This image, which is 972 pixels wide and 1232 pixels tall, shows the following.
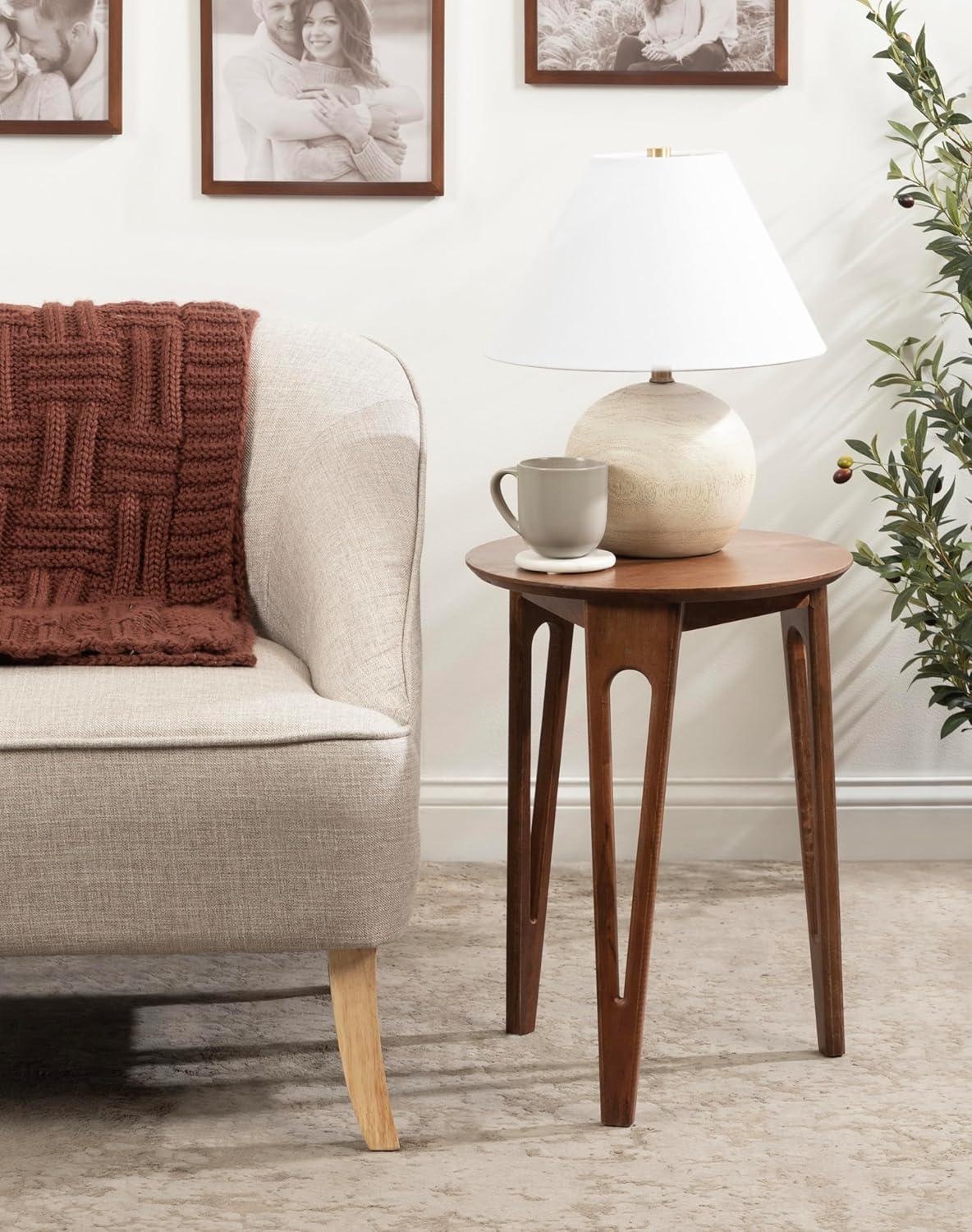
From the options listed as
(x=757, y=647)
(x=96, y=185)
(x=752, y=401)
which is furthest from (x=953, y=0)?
(x=96, y=185)

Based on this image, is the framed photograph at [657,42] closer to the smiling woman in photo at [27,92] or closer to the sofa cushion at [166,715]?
the smiling woman in photo at [27,92]

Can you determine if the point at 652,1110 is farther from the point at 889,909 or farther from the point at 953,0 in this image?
the point at 953,0

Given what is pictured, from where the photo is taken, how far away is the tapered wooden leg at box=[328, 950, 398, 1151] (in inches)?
58.4

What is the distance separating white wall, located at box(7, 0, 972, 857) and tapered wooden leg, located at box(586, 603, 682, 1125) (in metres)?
0.85

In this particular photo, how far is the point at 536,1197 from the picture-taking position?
139cm

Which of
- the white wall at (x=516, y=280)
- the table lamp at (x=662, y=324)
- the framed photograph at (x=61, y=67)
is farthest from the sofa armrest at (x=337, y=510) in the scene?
the framed photograph at (x=61, y=67)

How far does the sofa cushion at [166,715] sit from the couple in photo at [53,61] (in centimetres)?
106

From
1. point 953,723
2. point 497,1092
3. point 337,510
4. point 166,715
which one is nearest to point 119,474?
point 337,510

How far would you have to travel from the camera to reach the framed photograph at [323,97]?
2.18m

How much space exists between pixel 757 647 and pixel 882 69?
910 mm

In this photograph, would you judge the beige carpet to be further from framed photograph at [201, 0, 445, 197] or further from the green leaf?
framed photograph at [201, 0, 445, 197]

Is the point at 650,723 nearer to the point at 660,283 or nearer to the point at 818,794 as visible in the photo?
the point at 818,794

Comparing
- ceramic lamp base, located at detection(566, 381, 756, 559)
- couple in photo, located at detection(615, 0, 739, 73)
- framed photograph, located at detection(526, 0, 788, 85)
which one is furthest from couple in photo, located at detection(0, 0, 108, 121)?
ceramic lamp base, located at detection(566, 381, 756, 559)

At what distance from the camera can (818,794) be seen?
163cm
